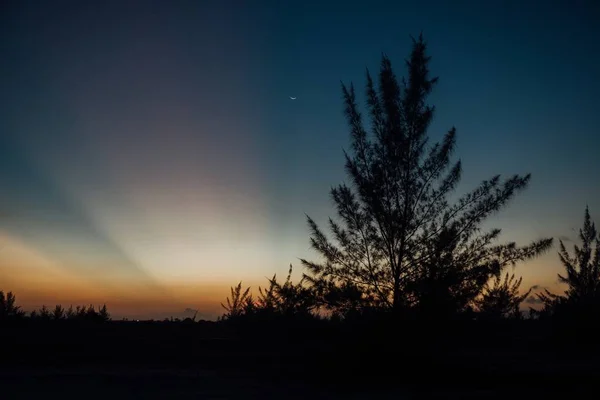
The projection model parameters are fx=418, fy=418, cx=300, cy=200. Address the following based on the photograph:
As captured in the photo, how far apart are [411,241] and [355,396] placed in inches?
146

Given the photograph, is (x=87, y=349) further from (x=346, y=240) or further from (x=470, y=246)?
(x=470, y=246)

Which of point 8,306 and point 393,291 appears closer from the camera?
point 393,291

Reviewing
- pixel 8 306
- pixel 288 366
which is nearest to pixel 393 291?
pixel 288 366

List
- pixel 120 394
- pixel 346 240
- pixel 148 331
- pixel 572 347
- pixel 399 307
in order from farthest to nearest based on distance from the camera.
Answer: pixel 148 331
pixel 572 347
pixel 346 240
pixel 399 307
pixel 120 394

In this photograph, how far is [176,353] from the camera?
34.8 ft

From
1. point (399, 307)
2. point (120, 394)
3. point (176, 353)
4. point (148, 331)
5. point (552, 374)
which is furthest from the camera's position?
point (148, 331)

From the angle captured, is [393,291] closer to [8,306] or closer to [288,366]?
[288,366]

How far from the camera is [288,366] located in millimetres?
9281

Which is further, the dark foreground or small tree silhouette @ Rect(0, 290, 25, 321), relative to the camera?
small tree silhouette @ Rect(0, 290, 25, 321)

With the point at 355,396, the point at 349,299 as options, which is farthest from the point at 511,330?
the point at 355,396

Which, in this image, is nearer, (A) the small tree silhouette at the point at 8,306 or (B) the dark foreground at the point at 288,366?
(B) the dark foreground at the point at 288,366

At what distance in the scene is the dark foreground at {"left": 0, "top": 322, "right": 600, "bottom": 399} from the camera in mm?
6996

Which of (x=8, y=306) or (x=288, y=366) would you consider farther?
(x=8, y=306)

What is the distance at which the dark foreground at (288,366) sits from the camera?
7.00 metres
